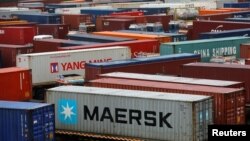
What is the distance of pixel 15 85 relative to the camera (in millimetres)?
41938

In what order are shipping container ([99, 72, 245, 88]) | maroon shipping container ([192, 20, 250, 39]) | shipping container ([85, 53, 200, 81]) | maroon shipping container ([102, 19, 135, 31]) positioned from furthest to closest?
maroon shipping container ([102, 19, 135, 31])
maroon shipping container ([192, 20, 250, 39])
shipping container ([85, 53, 200, 81])
shipping container ([99, 72, 245, 88])

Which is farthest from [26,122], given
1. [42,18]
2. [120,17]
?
[42,18]

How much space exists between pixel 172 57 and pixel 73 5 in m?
65.0

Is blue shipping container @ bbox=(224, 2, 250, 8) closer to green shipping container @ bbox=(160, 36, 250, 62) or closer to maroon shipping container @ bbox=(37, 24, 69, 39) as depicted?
maroon shipping container @ bbox=(37, 24, 69, 39)

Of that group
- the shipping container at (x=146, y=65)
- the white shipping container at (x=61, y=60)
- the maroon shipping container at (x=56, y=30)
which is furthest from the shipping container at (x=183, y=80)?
the maroon shipping container at (x=56, y=30)

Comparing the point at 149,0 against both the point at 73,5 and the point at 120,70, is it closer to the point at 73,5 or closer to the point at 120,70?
the point at 73,5

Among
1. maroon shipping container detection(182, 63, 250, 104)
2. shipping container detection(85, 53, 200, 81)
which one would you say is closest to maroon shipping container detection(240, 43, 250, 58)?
shipping container detection(85, 53, 200, 81)

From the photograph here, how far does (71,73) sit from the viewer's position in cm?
4894

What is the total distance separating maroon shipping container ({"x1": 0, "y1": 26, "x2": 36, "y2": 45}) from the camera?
62250 millimetres

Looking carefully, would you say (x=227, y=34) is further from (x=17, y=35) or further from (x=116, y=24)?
(x=17, y=35)

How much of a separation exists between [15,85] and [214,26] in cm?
2902

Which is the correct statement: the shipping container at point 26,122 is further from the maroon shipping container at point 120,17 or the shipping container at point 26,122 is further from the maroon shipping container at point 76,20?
the maroon shipping container at point 76,20

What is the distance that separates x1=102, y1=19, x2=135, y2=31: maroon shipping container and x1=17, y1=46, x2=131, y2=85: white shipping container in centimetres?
2132

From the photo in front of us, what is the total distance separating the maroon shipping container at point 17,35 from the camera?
204ft
